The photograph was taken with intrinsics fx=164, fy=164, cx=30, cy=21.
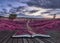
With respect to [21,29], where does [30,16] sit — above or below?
above

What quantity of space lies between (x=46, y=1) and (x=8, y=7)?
746mm

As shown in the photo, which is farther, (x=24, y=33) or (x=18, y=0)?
(x=18, y=0)

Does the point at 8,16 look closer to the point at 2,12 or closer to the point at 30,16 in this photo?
the point at 2,12

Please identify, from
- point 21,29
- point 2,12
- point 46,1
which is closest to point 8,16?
point 2,12

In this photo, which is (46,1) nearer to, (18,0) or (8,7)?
(18,0)

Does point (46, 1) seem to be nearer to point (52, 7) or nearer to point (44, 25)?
point (52, 7)

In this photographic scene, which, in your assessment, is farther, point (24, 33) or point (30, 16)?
point (30, 16)

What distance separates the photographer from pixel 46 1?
3.18 m

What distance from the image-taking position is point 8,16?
3.11 meters

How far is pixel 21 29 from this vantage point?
305cm

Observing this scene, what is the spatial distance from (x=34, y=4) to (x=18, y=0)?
32 centimetres

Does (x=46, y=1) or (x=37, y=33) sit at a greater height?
(x=46, y=1)

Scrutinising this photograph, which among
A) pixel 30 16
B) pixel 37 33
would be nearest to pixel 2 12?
pixel 30 16

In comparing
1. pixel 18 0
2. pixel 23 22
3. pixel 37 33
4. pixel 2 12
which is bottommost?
pixel 37 33
